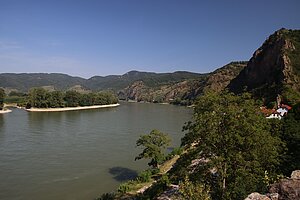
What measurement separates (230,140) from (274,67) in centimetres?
10196

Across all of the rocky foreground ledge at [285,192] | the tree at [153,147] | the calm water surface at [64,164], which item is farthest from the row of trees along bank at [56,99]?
the rocky foreground ledge at [285,192]

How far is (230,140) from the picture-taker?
487 inches

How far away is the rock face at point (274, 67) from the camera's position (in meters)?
88.2

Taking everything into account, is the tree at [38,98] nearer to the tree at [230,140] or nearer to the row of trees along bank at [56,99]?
the row of trees along bank at [56,99]

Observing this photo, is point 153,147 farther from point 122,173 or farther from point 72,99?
point 72,99

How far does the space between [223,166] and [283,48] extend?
343 feet

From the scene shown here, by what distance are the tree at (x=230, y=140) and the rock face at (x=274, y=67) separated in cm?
7201

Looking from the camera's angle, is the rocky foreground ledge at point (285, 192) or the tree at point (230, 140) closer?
the rocky foreground ledge at point (285, 192)

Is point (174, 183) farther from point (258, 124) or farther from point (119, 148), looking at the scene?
point (119, 148)

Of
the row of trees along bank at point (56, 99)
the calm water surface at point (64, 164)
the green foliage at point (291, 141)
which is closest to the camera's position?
the green foliage at point (291, 141)

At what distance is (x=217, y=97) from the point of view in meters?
13.3

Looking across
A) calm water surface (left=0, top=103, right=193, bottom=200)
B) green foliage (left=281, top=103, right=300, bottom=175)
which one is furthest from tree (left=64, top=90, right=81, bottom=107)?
green foliage (left=281, top=103, right=300, bottom=175)

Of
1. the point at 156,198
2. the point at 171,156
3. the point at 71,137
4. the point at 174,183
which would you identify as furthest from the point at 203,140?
the point at 71,137

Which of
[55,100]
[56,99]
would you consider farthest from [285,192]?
[56,99]
